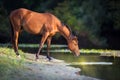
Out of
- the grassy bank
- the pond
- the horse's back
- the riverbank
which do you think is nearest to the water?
the pond

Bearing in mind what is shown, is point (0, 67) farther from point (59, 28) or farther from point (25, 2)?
point (25, 2)

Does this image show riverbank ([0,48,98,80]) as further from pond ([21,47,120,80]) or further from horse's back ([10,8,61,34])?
horse's back ([10,8,61,34])

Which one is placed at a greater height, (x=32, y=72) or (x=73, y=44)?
(x=32, y=72)

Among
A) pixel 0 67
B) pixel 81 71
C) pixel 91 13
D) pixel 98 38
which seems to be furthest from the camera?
pixel 91 13

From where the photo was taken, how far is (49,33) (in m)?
22.2

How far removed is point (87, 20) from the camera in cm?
4816

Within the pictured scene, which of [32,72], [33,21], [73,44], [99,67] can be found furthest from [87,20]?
[32,72]

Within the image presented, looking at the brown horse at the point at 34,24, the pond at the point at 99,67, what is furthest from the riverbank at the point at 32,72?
the brown horse at the point at 34,24

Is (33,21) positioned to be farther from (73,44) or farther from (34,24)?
(73,44)

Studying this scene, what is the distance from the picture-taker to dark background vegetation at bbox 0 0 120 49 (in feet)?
147

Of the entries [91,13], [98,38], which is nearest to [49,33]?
[98,38]

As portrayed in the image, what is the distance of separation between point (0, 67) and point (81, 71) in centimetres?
519

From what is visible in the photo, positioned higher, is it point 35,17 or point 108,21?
point 35,17

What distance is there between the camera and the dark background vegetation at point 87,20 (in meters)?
44.9
